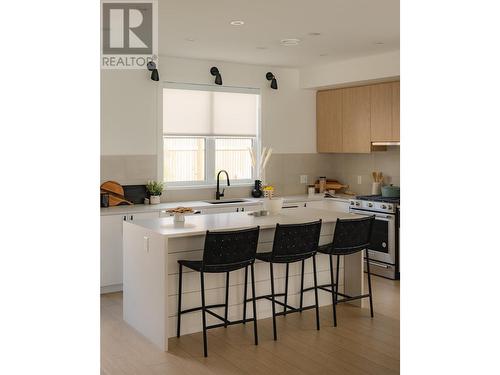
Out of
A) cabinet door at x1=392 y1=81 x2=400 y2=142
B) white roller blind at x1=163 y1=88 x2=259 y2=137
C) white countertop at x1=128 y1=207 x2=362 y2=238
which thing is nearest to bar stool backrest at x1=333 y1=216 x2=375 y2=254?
white countertop at x1=128 y1=207 x2=362 y2=238

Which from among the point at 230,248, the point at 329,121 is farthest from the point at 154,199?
the point at 329,121

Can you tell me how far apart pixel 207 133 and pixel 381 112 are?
2224 mm

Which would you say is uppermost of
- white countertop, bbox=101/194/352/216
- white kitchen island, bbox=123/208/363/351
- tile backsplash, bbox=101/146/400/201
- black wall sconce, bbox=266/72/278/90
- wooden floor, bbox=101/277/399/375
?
black wall sconce, bbox=266/72/278/90

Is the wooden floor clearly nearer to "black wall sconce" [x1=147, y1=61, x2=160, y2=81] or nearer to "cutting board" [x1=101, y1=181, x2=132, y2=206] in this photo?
"cutting board" [x1=101, y1=181, x2=132, y2=206]

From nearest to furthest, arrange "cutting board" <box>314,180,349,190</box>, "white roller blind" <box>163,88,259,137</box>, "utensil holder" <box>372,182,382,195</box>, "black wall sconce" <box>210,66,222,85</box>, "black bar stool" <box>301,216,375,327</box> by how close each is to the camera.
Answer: "black bar stool" <box>301,216,375,327</box>, "white roller blind" <box>163,88,259,137</box>, "black wall sconce" <box>210,66,222,85</box>, "utensil holder" <box>372,182,382,195</box>, "cutting board" <box>314,180,349,190</box>

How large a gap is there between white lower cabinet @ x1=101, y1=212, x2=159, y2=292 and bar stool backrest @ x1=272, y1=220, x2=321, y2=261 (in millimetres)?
2084

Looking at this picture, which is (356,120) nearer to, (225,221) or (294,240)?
(225,221)

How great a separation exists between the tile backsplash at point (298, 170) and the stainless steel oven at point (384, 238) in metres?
0.72

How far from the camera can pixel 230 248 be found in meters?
4.07

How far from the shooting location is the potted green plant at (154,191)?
6465 millimetres

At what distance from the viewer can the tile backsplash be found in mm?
6477
